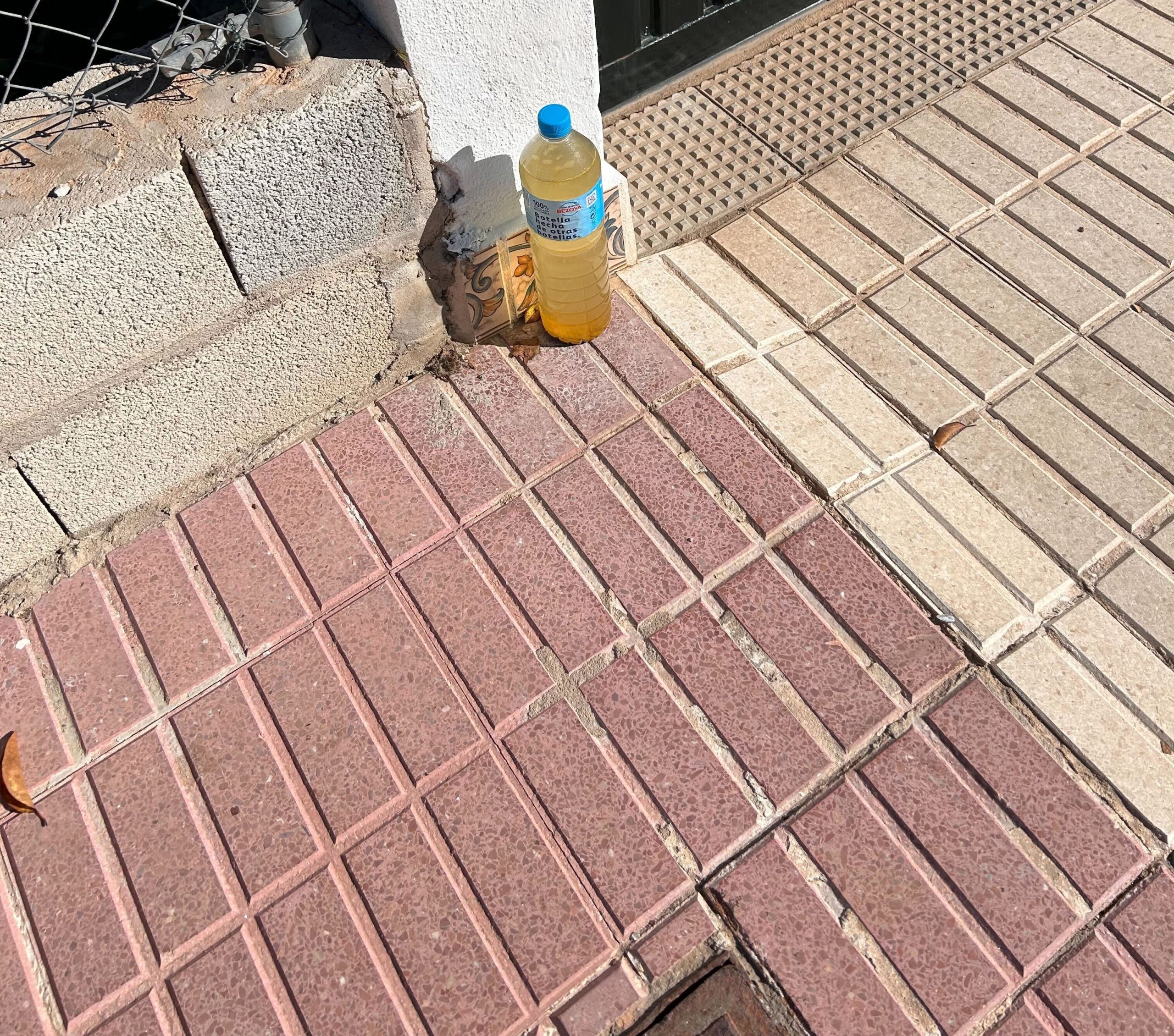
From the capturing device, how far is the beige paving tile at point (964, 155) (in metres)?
3.04

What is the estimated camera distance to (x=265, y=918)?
1981 millimetres

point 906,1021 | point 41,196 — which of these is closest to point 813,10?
point 41,196

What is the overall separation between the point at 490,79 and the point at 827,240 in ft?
3.94

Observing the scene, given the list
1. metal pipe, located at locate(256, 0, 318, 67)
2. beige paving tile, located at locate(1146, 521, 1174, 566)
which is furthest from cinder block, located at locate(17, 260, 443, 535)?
beige paving tile, located at locate(1146, 521, 1174, 566)

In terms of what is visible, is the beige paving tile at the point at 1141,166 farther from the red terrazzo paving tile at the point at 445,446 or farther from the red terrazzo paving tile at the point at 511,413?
the red terrazzo paving tile at the point at 445,446

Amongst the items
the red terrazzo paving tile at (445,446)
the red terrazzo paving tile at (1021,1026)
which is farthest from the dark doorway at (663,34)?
the red terrazzo paving tile at (1021,1026)

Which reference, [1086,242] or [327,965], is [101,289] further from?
[1086,242]

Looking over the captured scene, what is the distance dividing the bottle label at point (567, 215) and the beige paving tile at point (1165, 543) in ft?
5.17

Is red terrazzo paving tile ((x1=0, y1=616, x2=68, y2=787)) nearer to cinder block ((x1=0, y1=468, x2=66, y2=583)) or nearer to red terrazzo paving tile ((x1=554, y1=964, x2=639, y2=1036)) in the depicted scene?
cinder block ((x1=0, y1=468, x2=66, y2=583))

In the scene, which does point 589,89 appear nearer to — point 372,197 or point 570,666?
point 372,197

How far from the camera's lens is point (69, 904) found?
202cm

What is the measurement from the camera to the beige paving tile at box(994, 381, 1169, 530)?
2.41 m

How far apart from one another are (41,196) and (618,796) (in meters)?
1.69

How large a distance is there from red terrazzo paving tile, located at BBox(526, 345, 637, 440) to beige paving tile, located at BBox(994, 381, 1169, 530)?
102cm
